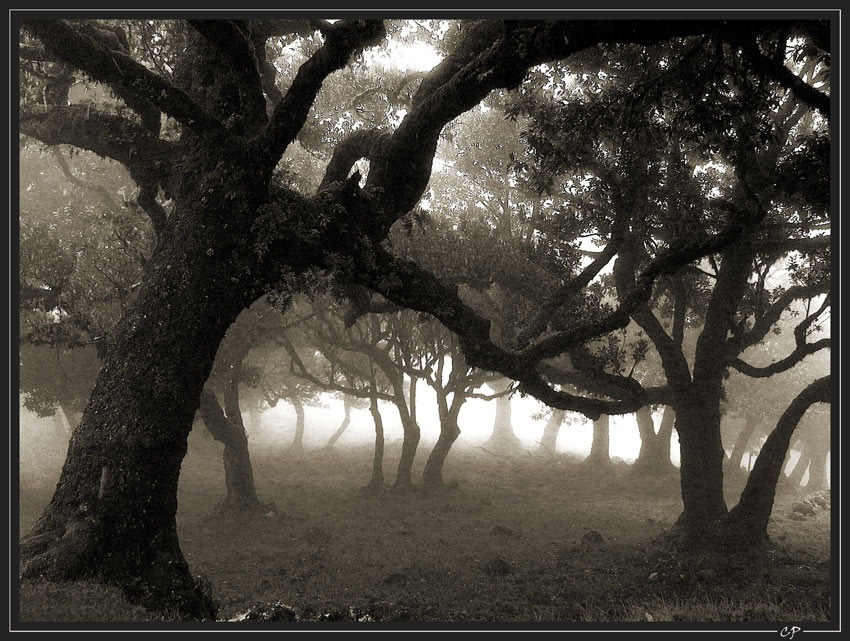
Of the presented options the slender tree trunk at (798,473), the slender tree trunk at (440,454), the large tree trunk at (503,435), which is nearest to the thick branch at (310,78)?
the slender tree trunk at (440,454)

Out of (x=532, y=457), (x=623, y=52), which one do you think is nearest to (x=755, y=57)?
(x=623, y=52)

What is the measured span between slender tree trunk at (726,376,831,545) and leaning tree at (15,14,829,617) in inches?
364

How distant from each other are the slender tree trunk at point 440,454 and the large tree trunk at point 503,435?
1442 cm

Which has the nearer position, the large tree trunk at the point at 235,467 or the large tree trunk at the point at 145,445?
the large tree trunk at the point at 145,445

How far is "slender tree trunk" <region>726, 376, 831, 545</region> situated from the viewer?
46.3 ft

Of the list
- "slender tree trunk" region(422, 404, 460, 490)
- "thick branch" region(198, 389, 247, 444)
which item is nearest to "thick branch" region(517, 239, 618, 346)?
"thick branch" region(198, 389, 247, 444)

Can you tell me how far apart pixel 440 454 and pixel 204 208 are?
70.8 feet

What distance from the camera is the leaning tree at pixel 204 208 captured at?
7160 millimetres

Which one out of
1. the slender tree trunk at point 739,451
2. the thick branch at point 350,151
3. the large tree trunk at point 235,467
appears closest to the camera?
the thick branch at point 350,151

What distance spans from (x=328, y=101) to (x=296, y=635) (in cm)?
1753

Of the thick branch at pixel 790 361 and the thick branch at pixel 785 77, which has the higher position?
the thick branch at pixel 785 77

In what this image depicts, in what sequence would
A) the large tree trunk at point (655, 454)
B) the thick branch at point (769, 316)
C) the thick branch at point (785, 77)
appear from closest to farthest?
the thick branch at point (785, 77) → the thick branch at point (769, 316) → the large tree trunk at point (655, 454)

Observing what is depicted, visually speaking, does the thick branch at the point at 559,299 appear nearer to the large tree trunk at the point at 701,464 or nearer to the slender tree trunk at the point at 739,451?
the large tree trunk at the point at 701,464

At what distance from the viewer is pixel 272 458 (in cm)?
3762
